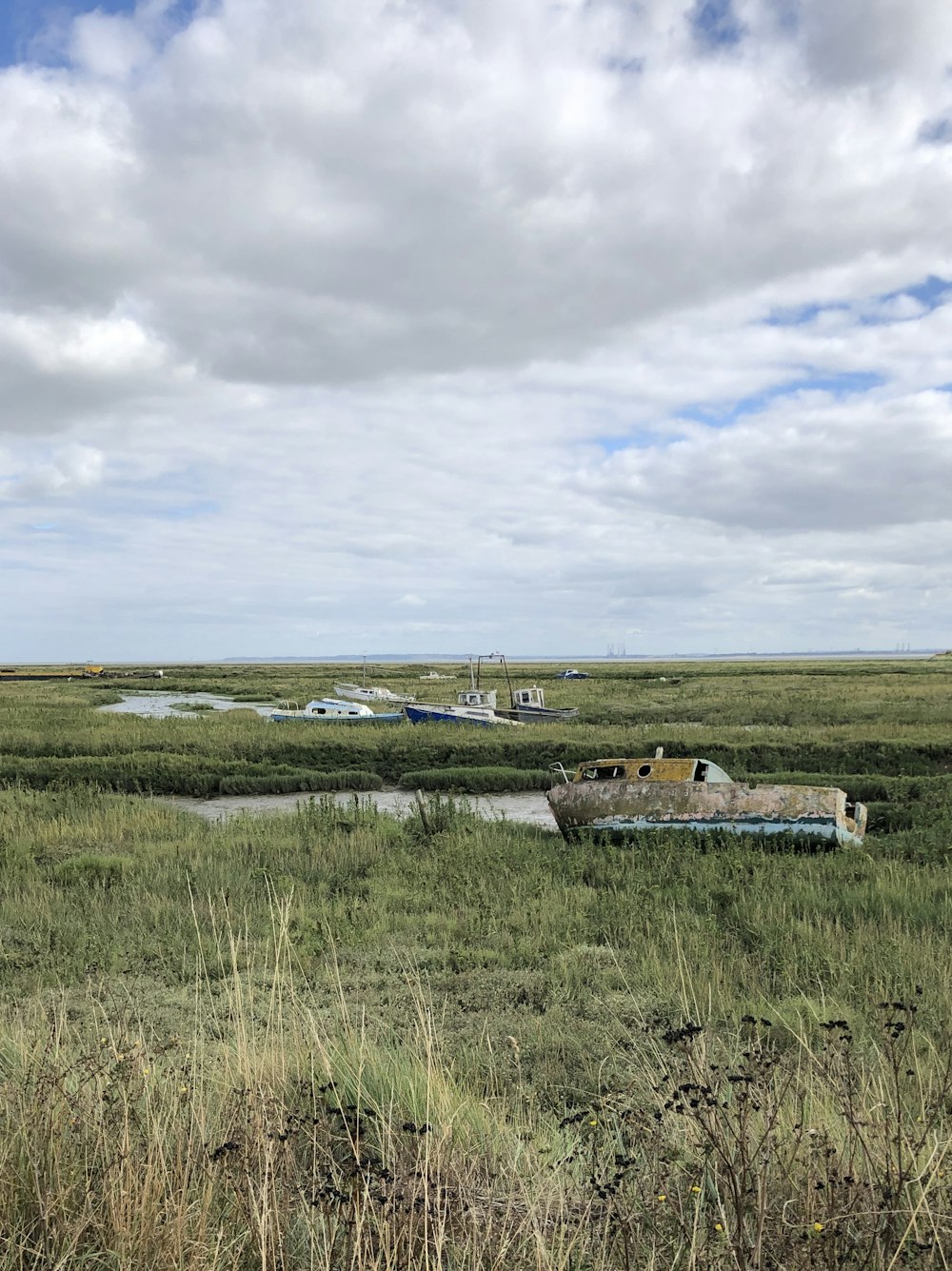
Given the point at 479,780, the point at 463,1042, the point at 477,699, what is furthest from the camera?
the point at 477,699

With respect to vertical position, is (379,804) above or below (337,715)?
below

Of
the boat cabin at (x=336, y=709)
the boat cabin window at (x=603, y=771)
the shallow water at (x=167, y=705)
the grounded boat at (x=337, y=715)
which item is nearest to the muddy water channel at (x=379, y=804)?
the boat cabin window at (x=603, y=771)

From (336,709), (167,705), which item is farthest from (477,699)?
(167,705)

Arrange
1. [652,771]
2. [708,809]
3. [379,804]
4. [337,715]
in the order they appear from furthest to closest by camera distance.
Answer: [337,715]
[379,804]
[652,771]
[708,809]

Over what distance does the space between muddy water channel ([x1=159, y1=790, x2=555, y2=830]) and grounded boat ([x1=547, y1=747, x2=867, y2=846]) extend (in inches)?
154

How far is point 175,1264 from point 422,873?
10.7 m

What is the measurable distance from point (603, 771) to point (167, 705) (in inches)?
1988

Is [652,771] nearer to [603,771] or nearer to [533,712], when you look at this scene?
[603,771]

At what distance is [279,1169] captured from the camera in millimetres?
3717

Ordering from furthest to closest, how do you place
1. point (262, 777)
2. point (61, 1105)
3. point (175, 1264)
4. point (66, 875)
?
point (262, 777)
point (66, 875)
point (61, 1105)
point (175, 1264)

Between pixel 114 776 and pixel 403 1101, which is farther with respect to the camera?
pixel 114 776

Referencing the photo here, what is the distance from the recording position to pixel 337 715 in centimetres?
4434

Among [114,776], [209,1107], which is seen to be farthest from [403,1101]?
[114,776]

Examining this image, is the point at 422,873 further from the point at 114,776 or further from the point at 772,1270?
the point at 114,776
